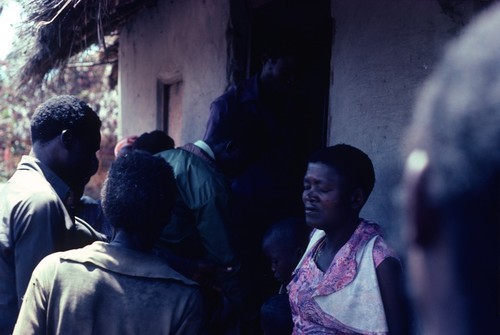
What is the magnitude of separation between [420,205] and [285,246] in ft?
9.09

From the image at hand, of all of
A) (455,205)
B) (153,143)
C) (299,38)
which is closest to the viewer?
(455,205)

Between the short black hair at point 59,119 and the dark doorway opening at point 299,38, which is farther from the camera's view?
the dark doorway opening at point 299,38

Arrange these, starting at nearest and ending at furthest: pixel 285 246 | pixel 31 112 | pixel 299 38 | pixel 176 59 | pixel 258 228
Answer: pixel 285 246
pixel 258 228
pixel 299 38
pixel 176 59
pixel 31 112

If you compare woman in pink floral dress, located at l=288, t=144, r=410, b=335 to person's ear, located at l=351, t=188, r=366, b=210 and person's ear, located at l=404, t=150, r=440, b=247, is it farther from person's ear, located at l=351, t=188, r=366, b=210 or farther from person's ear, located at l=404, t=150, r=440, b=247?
person's ear, located at l=404, t=150, r=440, b=247

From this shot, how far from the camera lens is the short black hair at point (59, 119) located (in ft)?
9.64

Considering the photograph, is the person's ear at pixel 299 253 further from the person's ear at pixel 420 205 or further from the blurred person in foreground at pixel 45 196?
the person's ear at pixel 420 205

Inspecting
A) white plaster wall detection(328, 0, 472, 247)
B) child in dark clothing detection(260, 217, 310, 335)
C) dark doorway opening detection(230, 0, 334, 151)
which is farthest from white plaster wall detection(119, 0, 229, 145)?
child in dark clothing detection(260, 217, 310, 335)

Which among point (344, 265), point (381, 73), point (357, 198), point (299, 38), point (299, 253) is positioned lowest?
point (299, 253)

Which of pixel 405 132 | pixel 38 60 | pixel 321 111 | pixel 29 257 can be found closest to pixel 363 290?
pixel 405 132

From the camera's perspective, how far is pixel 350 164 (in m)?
2.91

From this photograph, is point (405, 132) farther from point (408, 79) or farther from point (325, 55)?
point (325, 55)

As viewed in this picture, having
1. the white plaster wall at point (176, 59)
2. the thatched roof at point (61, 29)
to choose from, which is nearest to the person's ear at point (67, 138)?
the thatched roof at point (61, 29)

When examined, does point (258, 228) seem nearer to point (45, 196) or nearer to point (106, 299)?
point (45, 196)

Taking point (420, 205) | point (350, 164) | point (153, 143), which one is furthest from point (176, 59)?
point (420, 205)
